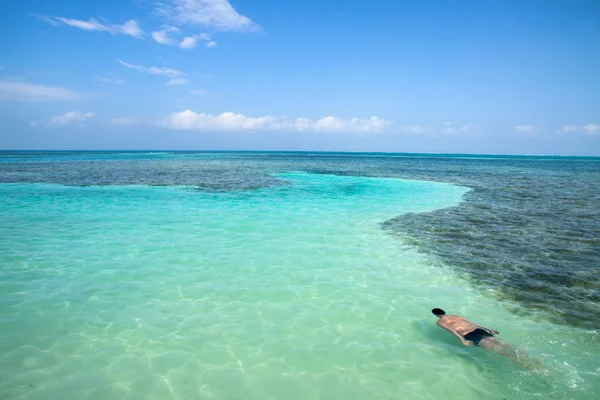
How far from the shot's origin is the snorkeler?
522 cm

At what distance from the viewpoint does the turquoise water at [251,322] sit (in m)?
4.63

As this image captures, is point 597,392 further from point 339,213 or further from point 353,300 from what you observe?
point 339,213

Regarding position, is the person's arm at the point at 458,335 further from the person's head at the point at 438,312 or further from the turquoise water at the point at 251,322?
the person's head at the point at 438,312

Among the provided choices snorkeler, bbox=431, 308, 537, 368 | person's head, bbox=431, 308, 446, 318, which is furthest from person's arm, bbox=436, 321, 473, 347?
person's head, bbox=431, 308, 446, 318

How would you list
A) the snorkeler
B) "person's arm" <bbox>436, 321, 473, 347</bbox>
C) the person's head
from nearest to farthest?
the snorkeler < "person's arm" <bbox>436, 321, 473, 347</bbox> < the person's head

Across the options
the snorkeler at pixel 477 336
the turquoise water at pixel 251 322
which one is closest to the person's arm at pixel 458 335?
the snorkeler at pixel 477 336

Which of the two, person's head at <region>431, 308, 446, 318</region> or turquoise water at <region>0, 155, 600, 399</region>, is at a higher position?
person's head at <region>431, 308, 446, 318</region>

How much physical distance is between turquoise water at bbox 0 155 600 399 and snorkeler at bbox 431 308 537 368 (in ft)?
0.56

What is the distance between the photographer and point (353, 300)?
7191mm

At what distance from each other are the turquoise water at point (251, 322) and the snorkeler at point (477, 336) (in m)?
0.17

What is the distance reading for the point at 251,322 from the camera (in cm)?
623

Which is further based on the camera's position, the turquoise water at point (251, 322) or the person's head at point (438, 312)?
the person's head at point (438, 312)

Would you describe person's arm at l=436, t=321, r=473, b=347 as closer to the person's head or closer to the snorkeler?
the snorkeler

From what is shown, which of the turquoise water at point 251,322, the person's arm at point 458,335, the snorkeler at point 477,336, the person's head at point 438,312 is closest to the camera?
the turquoise water at point 251,322
